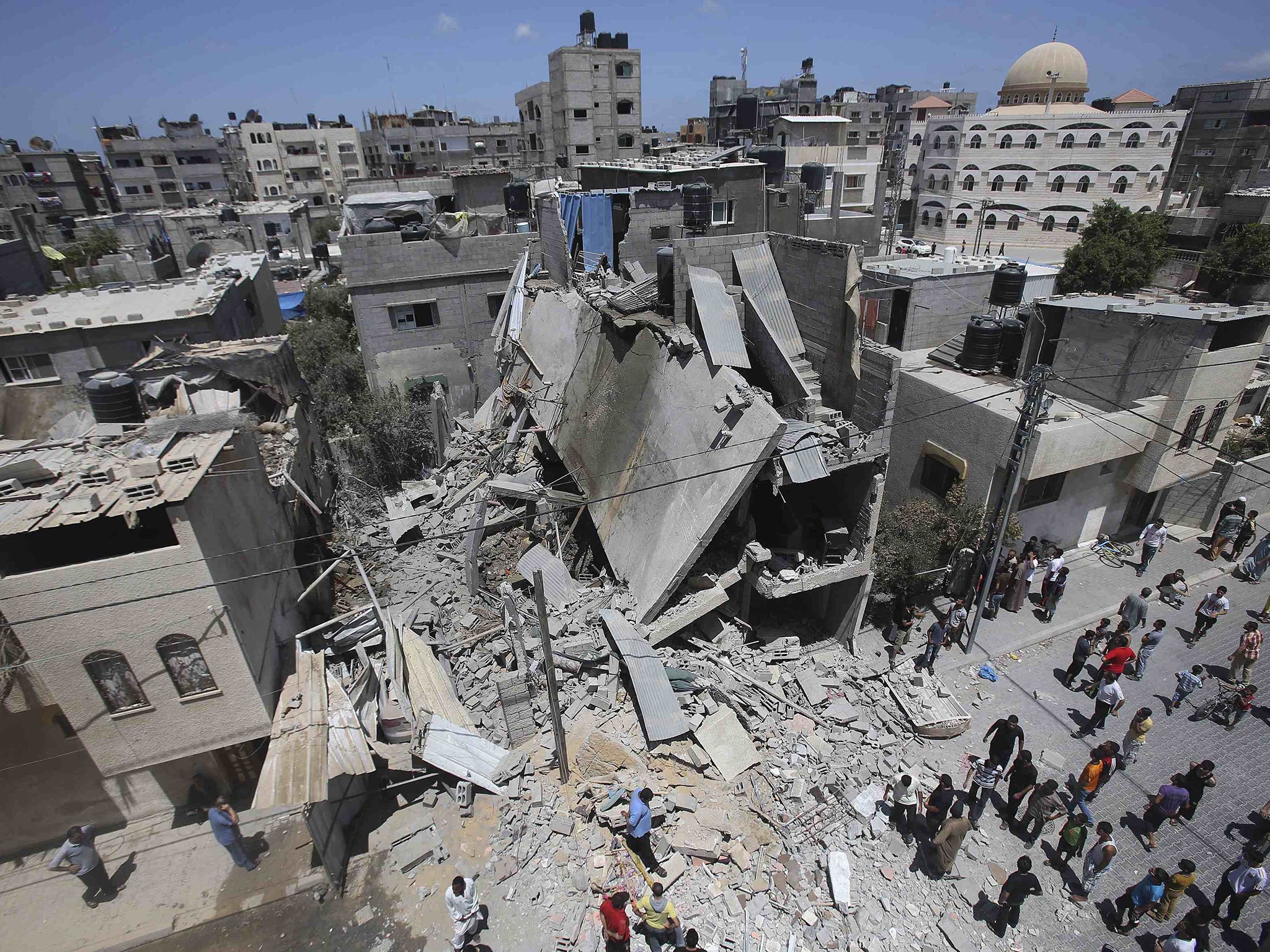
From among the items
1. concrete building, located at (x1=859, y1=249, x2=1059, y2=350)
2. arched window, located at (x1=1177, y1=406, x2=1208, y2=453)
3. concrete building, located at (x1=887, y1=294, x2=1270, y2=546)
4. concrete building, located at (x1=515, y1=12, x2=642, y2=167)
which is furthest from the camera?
concrete building, located at (x1=515, y1=12, x2=642, y2=167)

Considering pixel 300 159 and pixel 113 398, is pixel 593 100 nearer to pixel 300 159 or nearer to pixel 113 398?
pixel 300 159

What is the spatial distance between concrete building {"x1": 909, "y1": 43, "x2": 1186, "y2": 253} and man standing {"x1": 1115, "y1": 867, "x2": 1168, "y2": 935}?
50965 mm

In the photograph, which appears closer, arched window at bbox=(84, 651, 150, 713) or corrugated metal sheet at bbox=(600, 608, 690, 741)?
arched window at bbox=(84, 651, 150, 713)

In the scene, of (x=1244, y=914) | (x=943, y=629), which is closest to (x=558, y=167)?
(x=943, y=629)

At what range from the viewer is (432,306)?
73.3 ft

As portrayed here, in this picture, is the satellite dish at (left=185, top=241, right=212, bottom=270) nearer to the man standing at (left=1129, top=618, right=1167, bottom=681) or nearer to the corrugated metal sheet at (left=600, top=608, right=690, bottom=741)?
the corrugated metal sheet at (left=600, top=608, right=690, bottom=741)

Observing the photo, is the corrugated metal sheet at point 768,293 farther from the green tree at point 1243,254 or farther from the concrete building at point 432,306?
the green tree at point 1243,254

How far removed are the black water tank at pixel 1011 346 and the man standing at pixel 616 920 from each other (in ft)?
51.2

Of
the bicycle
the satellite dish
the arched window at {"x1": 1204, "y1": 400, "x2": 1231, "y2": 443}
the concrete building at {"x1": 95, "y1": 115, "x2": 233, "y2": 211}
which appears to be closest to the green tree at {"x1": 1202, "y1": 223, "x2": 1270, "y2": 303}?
the arched window at {"x1": 1204, "y1": 400, "x2": 1231, "y2": 443}

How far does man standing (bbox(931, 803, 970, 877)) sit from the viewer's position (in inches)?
341

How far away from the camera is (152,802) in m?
10.3

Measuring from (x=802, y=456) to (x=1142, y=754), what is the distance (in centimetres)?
795

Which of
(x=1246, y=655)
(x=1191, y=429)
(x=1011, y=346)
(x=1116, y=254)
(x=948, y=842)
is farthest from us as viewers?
(x=1116, y=254)

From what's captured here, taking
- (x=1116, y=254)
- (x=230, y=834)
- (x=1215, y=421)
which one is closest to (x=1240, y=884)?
(x=1215, y=421)
